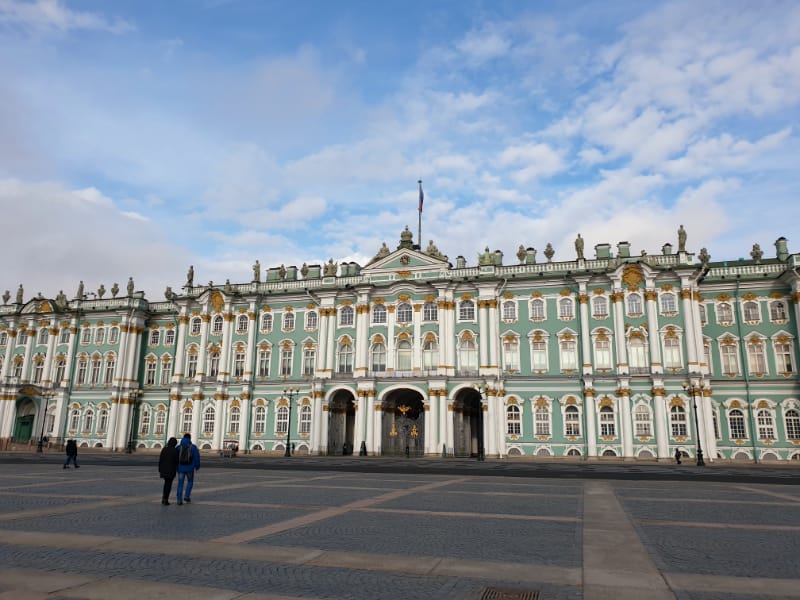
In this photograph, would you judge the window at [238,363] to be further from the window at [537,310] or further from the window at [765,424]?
the window at [765,424]

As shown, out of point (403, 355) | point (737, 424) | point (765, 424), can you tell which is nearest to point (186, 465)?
point (403, 355)

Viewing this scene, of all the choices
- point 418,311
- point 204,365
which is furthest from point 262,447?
point 418,311

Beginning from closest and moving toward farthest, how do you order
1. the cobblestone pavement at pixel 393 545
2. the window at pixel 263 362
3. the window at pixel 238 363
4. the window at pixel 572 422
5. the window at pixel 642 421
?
the cobblestone pavement at pixel 393 545
the window at pixel 642 421
the window at pixel 572 422
the window at pixel 263 362
the window at pixel 238 363

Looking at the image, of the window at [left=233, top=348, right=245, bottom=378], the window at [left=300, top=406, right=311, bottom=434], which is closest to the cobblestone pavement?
the window at [left=300, top=406, right=311, bottom=434]

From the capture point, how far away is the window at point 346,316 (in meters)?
58.6

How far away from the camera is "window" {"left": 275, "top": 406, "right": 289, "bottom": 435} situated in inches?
2310

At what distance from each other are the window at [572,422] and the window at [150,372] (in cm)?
4496

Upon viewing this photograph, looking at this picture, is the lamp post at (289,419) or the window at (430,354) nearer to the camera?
the lamp post at (289,419)

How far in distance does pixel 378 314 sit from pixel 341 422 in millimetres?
11355

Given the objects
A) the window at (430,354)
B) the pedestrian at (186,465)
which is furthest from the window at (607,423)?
the pedestrian at (186,465)

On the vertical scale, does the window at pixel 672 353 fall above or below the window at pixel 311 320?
below

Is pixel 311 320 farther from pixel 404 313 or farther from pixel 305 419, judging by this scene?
pixel 404 313

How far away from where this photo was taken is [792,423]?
157ft

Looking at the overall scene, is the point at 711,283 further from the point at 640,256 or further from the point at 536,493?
the point at 536,493
